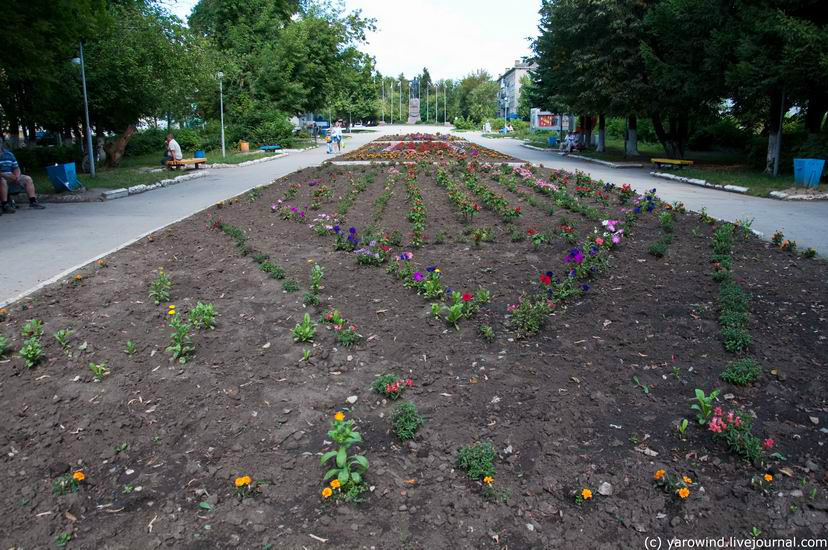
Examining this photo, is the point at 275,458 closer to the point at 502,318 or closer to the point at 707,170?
the point at 502,318

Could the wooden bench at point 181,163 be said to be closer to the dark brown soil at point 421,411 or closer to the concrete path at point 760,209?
the concrete path at point 760,209

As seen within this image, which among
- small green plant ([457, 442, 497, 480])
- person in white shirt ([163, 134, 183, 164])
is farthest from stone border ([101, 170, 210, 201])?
small green plant ([457, 442, 497, 480])

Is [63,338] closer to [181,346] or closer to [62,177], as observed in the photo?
[181,346]

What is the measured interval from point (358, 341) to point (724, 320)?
3.03m

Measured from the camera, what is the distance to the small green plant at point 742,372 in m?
4.08

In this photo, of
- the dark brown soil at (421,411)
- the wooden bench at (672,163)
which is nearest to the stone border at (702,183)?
the wooden bench at (672,163)

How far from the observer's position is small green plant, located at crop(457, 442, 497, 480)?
320 centimetres

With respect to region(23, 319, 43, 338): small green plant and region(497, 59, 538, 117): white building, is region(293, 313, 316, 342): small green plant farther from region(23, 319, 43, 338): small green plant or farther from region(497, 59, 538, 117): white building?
region(497, 59, 538, 117): white building

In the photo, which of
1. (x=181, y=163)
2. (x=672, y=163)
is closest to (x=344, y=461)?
(x=672, y=163)

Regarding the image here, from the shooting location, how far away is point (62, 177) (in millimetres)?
14062

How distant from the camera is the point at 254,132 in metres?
34.8

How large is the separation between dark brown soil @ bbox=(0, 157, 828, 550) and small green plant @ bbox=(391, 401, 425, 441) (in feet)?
0.25

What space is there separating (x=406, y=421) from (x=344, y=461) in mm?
609

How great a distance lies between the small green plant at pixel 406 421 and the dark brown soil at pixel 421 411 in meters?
0.08
